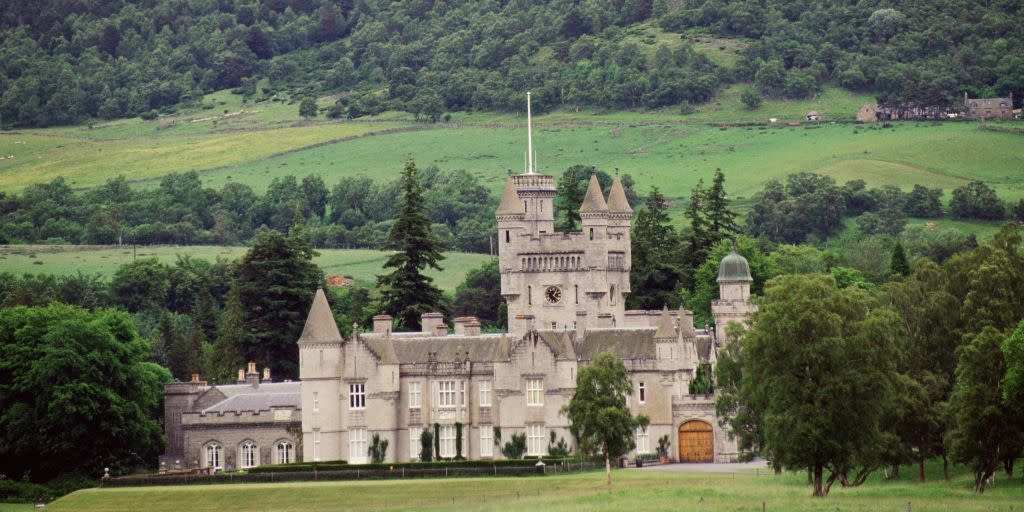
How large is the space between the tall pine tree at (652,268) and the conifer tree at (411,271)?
39.6 feet

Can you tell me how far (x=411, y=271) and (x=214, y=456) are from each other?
2373 centimetres

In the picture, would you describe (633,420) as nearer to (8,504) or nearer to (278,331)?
(8,504)

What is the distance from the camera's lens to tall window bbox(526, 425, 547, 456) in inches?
3949

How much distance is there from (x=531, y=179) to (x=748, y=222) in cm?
7599


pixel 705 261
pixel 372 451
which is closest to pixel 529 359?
pixel 372 451

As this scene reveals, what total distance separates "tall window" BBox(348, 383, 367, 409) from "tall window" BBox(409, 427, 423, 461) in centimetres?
262

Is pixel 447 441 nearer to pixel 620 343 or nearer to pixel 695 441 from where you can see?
pixel 620 343

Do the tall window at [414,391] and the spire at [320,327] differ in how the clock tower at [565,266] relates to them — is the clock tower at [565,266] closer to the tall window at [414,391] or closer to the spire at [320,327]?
the tall window at [414,391]

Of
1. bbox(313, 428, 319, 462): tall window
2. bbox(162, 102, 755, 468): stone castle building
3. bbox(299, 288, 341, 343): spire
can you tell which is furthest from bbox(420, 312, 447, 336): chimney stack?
bbox(313, 428, 319, 462): tall window

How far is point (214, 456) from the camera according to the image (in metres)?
103

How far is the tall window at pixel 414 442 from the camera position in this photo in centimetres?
10138

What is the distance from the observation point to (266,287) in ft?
414

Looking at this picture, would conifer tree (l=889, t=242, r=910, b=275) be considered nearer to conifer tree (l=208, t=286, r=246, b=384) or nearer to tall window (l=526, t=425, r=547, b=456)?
tall window (l=526, t=425, r=547, b=456)

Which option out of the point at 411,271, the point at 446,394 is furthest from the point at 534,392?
the point at 411,271
